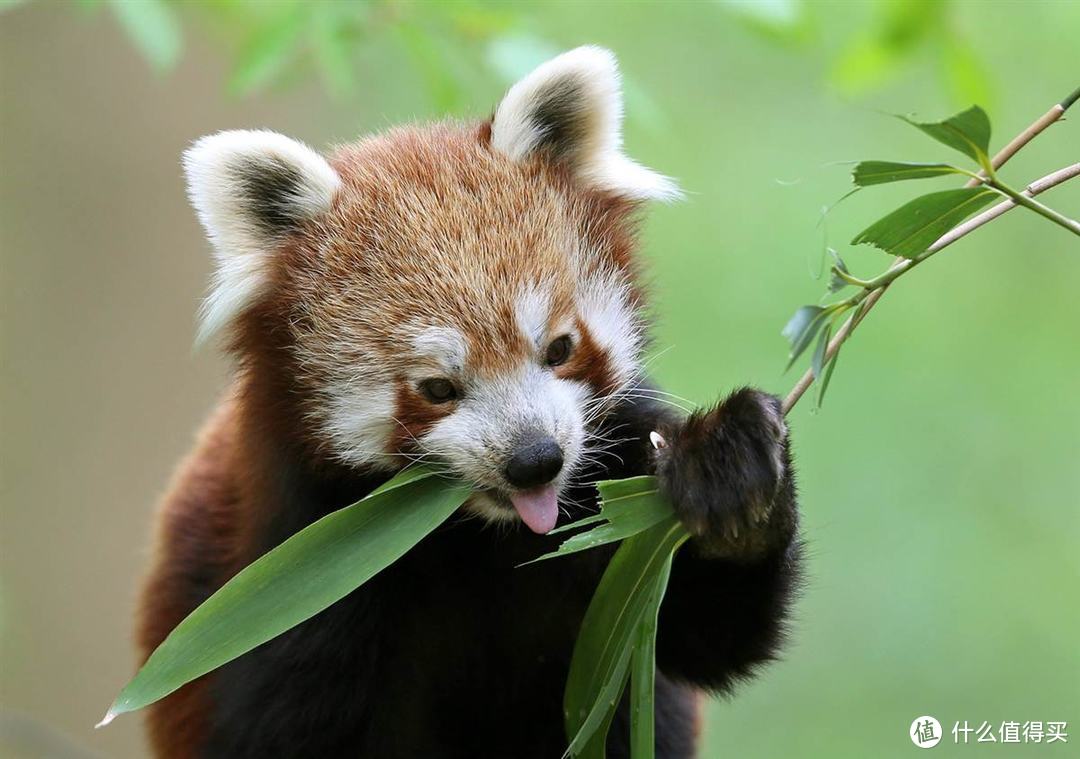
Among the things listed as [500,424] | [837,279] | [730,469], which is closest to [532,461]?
[500,424]

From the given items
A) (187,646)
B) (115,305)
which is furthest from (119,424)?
(187,646)

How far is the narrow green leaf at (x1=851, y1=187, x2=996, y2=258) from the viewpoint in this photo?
1.74m

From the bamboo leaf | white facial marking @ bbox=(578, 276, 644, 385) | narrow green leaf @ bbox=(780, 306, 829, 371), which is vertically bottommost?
white facial marking @ bbox=(578, 276, 644, 385)

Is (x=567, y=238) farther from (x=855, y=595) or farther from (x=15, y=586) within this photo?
(x=15, y=586)

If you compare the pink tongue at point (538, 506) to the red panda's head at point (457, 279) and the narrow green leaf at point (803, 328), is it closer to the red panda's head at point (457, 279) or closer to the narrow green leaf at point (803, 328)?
the red panda's head at point (457, 279)

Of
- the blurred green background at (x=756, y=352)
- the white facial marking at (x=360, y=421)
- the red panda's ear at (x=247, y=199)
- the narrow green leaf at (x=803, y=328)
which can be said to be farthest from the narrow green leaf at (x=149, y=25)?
Answer: the blurred green background at (x=756, y=352)

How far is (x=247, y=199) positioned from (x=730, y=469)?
44.7 inches

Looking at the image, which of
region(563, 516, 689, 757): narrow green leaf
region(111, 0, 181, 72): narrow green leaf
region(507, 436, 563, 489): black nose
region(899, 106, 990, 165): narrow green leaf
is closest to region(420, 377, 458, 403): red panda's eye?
region(507, 436, 563, 489): black nose

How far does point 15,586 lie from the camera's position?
18.3 feet

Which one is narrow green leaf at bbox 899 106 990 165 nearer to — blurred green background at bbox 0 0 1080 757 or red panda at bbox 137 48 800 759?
red panda at bbox 137 48 800 759

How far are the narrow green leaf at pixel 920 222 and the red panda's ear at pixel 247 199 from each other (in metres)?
1.14

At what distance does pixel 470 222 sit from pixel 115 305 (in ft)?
12.8

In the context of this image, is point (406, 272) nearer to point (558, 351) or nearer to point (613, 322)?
point (558, 351)

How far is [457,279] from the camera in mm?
2215
